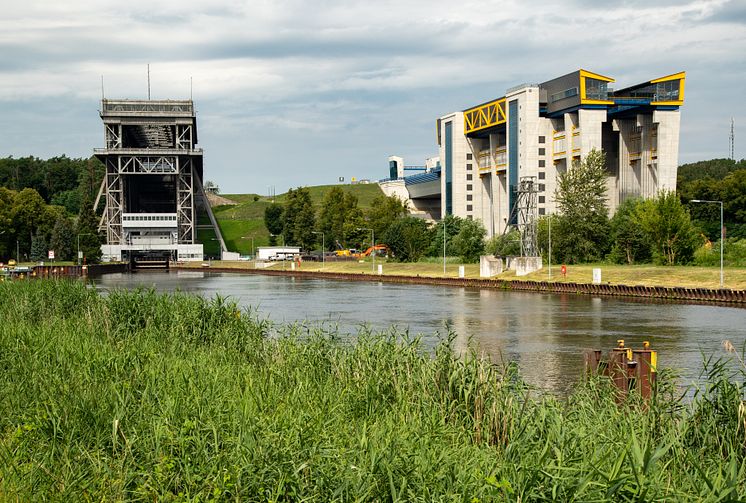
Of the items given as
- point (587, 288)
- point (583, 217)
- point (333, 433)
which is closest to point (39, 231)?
point (583, 217)

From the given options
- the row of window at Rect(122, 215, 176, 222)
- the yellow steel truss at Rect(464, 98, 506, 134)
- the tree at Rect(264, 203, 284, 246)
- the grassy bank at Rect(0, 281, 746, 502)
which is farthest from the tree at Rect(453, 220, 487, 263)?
the grassy bank at Rect(0, 281, 746, 502)

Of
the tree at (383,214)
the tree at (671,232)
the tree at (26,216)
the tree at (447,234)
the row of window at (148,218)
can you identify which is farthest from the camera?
the row of window at (148,218)

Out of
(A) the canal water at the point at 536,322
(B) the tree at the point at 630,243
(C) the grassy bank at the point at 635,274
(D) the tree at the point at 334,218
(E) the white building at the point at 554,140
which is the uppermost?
(E) the white building at the point at 554,140

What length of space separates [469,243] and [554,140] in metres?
18.7

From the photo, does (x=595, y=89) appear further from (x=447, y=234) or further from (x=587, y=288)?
(x=587, y=288)

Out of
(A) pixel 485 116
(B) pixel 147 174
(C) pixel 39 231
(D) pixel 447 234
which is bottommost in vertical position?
(D) pixel 447 234

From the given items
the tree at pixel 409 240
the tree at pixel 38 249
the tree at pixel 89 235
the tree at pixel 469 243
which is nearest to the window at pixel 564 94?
the tree at pixel 469 243

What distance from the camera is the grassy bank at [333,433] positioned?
9.77 m

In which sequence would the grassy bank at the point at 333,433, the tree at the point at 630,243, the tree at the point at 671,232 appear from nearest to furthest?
the grassy bank at the point at 333,433 < the tree at the point at 671,232 < the tree at the point at 630,243

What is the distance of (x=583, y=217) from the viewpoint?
91.9 meters

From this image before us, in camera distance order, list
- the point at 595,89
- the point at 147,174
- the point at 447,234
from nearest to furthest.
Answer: the point at 595,89 < the point at 447,234 < the point at 147,174

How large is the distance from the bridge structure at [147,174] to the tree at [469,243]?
58780 millimetres

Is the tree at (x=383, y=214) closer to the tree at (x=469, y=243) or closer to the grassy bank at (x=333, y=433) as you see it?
the tree at (x=469, y=243)

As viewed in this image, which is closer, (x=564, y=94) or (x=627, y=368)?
(x=627, y=368)
